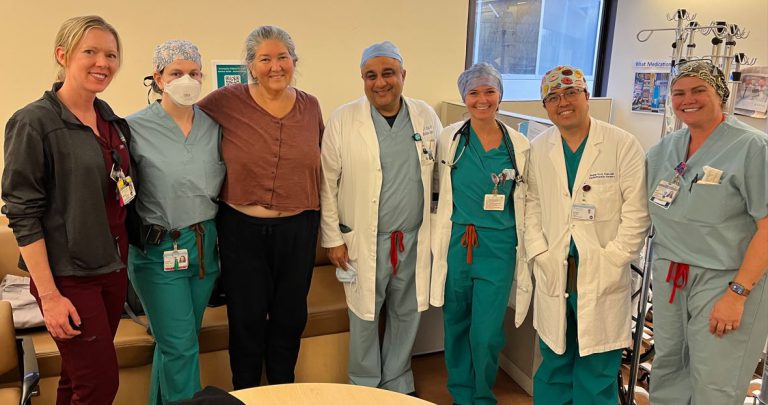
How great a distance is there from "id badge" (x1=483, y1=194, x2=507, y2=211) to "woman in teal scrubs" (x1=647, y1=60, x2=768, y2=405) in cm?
54

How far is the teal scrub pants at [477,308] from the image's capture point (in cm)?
233

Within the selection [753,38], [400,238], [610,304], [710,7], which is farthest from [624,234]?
[710,7]

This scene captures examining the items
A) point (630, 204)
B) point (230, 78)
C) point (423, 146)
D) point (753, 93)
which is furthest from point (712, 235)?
point (230, 78)

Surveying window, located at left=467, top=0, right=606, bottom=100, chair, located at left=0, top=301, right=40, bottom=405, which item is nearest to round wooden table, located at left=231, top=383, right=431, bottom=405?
chair, located at left=0, top=301, right=40, bottom=405

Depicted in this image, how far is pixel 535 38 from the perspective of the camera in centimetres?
493

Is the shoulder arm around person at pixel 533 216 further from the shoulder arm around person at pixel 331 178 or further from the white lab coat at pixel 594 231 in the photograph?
the shoulder arm around person at pixel 331 178

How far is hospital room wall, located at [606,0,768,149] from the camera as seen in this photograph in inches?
150

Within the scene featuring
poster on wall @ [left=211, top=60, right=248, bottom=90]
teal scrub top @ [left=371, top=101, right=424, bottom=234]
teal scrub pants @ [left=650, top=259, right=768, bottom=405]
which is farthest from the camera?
poster on wall @ [left=211, top=60, right=248, bottom=90]

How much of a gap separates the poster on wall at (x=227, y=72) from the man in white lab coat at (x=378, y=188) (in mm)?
1125

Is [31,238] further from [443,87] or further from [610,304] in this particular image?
[443,87]

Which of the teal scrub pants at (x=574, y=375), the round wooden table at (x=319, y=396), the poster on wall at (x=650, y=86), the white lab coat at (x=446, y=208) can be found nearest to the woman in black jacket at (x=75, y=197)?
the round wooden table at (x=319, y=396)

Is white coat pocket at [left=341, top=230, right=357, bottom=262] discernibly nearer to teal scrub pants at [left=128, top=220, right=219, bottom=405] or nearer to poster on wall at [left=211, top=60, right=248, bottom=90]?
teal scrub pants at [left=128, top=220, right=219, bottom=405]

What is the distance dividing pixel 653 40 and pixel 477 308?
3284 mm

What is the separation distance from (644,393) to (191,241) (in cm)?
230
